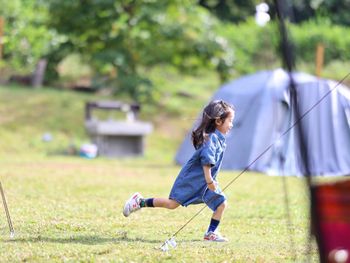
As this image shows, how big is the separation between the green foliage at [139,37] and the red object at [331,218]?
1760 cm

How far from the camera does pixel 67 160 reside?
1623 cm

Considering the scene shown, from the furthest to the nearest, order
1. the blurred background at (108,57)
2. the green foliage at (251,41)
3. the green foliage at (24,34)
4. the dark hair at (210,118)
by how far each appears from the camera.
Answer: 1. the green foliage at (251,41)
2. the green foliage at (24,34)
3. the blurred background at (108,57)
4. the dark hair at (210,118)

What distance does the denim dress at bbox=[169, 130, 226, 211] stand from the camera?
21.5 ft

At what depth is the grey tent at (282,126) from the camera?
14039mm

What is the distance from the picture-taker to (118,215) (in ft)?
26.2

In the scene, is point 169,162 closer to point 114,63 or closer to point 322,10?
point 114,63

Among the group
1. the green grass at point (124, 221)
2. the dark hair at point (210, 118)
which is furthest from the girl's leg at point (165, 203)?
the dark hair at point (210, 118)

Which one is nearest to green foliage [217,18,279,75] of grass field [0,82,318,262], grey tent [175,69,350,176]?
grass field [0,82,318,262]

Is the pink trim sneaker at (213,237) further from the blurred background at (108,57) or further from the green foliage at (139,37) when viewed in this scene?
the green foliage at (139,37)

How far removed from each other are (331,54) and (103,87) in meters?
10.1

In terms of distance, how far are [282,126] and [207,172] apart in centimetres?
852

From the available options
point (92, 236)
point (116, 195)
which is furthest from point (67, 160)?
point (92, 236)

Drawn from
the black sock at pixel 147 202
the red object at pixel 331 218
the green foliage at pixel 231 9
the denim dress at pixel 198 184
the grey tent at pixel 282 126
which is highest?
the green foliage at pixel 231 9

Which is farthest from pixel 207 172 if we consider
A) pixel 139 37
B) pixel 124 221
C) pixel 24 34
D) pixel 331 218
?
pixel 24 34
